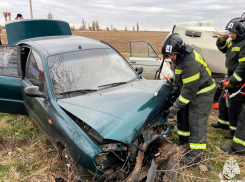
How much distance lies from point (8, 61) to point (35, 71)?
3.92ft

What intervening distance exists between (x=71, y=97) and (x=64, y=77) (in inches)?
14.5

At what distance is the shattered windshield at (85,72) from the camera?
2.81m

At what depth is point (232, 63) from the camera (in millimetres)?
3715

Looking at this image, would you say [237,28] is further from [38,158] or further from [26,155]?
[26,155]

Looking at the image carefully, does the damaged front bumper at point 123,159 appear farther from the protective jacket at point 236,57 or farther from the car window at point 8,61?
the car window at point 8,61

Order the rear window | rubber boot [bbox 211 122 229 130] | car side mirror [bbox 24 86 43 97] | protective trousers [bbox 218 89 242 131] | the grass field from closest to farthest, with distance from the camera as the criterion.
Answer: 1. car side mirror [bbox 24 86 43 97]
2. the grass field
3. protective trousers [bbox 218 89 242 131]
4. rubber boot [bbox 211 122 229 130]
5. the rear window

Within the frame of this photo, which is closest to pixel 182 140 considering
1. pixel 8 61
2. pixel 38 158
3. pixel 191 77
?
pixel 191 77

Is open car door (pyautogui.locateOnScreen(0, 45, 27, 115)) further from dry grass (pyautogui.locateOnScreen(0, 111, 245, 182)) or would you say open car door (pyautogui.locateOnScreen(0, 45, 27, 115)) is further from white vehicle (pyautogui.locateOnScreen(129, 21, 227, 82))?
white vehicle (pyautogui.locateOnScreen(129, 21, 227, 82))

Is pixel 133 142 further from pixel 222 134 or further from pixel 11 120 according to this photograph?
pixel 11 120

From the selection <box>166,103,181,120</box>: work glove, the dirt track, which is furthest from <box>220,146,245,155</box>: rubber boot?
the dirt track

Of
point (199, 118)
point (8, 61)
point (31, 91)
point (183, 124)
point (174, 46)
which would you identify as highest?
point (174, 46)

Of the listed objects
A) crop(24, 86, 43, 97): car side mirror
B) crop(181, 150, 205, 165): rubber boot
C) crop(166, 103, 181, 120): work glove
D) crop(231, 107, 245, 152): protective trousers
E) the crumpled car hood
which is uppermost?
crop(24, 86, 43, 97): car side mirror

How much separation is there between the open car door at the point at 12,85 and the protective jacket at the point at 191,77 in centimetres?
283

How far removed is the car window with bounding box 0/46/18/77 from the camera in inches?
153
